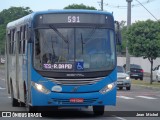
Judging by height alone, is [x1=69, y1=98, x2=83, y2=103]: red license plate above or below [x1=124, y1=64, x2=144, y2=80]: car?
above

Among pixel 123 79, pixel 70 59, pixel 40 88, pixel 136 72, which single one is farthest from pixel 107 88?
pixel 136 72

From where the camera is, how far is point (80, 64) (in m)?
16.9

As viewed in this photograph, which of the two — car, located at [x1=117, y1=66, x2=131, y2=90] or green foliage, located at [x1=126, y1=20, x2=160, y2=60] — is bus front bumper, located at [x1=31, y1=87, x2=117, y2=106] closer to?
car, located at [x1=117, y1=66, x2=131, y2=90]

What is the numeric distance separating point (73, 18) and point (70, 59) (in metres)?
1.31

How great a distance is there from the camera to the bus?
661 inches

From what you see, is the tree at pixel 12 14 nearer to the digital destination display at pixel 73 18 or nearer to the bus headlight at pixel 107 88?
the digital destination display at pixel 73 18

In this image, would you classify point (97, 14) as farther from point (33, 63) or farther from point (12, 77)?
point (12, 77)

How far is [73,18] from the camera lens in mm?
17359

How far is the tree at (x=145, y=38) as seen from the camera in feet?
145

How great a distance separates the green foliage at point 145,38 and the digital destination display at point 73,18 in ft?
86.9

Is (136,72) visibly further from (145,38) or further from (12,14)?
(12,14)

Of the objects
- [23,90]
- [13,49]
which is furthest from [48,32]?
[13,49]

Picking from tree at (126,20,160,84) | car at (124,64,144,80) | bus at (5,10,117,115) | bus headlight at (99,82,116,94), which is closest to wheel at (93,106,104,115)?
bus at (5,10,117,115)

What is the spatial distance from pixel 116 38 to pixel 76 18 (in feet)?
4.42
